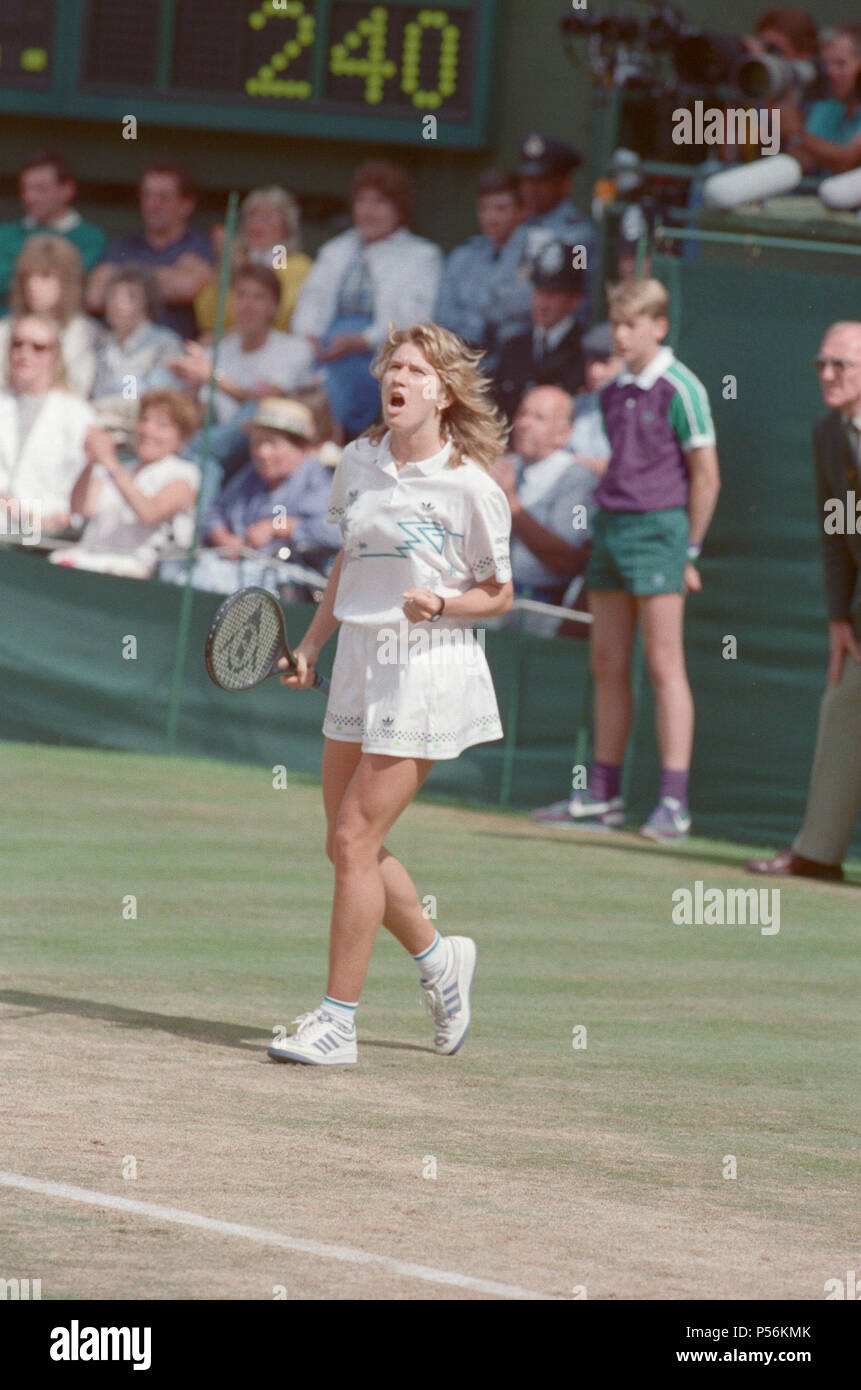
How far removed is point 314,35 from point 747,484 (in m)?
6.45

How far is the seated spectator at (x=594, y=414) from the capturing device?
13477 mm

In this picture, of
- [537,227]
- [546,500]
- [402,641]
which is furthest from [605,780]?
[402,641]

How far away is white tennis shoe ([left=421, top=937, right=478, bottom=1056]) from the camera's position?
288 inches

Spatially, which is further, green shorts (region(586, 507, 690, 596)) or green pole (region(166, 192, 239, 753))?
green pole (region(166, 192, 239, 753))

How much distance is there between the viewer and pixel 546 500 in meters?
13.4

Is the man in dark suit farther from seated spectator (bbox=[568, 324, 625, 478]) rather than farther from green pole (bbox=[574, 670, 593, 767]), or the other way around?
seated spectator (bbox=[568, 324, 625, 478])

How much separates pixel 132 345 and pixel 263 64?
9.68ft

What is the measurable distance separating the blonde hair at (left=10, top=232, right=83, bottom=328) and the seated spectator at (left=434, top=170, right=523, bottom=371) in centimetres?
221

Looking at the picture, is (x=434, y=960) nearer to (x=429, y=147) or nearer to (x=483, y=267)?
(x=483, y=267)

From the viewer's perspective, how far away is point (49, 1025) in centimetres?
738

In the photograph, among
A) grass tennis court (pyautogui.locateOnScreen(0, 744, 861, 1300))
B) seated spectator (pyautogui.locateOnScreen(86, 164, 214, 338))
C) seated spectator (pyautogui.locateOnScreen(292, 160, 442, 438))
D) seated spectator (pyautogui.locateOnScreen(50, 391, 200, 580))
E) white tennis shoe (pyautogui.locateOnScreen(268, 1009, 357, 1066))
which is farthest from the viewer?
seated spectator (pyautogui.locateOnScreen(86, 164, 214, 338))

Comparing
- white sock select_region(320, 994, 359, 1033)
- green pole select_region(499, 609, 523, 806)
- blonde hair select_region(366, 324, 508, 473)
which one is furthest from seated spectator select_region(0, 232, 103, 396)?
white sock select_region(320, 994, 359, 1033)
